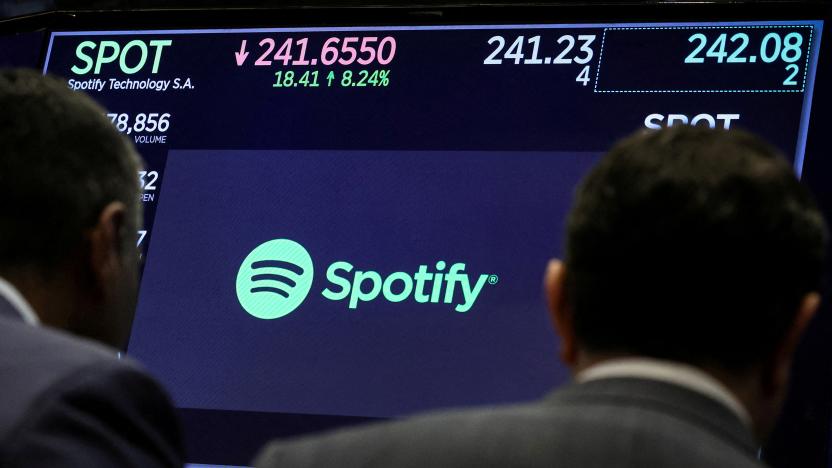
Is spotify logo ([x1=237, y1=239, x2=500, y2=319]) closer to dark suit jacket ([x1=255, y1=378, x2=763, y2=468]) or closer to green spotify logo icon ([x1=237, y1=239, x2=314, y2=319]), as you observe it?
green spotify logo icon ([x1=237, y1=239, x2=314, y2=319])

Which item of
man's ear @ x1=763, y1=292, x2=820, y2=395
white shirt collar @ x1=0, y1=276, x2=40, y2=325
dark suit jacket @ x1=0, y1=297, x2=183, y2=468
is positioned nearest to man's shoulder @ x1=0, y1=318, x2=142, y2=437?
dark suit jacket @ x1=0, y1=297, x2=183, y2=468

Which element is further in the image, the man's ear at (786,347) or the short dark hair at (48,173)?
the short dark hair at (48,173)

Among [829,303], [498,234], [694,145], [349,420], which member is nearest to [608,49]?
[498,234]

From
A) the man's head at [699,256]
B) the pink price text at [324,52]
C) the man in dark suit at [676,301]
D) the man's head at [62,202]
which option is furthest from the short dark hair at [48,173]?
the pink price text at [324,52]

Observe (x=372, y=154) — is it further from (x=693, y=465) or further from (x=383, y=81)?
(x=693, y=465)

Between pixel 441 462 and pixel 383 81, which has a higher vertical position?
pixel 383 81

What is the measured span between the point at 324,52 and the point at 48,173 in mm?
1212

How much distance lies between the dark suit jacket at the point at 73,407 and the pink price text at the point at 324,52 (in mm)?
1367

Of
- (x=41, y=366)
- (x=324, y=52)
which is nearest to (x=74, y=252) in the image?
(x=41, y=366)

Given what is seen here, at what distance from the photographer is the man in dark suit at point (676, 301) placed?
3.51ft

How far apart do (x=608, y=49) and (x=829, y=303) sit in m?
0.65

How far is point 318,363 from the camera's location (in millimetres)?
2469

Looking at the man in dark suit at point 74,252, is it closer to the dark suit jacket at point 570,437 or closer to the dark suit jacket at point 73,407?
the dark suit jacket at point 73,407

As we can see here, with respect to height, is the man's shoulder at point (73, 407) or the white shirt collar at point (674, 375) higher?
the white shirt collar at point (674, 375)
